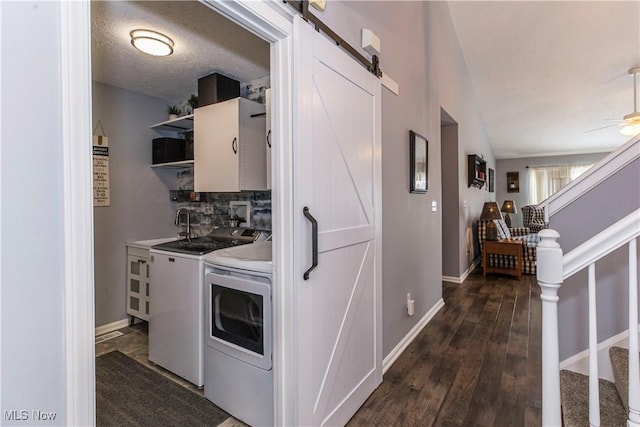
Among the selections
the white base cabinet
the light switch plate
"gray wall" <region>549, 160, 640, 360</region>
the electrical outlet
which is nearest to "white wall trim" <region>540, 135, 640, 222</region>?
"gray wall" <region>549, 160, 640, 360</region>

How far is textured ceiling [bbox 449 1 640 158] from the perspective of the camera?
11.9ft

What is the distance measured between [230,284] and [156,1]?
174cm

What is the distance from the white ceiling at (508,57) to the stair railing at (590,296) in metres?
2.25

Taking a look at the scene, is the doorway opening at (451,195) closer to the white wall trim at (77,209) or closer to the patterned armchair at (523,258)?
the patterned armchair at (523,258)

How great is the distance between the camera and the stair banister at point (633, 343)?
3.16 feet

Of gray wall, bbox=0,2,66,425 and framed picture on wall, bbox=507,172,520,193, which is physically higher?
framed picture on wall, bbox=507,172,520,193

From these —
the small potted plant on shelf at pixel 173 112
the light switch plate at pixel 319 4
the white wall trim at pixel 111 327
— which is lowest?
the white wall trim at pixel 111 327

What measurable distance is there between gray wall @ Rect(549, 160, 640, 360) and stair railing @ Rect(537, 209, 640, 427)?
862mm

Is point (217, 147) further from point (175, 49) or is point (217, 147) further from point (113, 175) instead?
point (113, 175)

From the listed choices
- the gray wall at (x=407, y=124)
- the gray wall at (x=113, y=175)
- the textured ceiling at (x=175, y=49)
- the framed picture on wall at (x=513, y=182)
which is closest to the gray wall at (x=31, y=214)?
the gray wall at (x=113, y=175)

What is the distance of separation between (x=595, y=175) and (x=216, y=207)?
3.03m

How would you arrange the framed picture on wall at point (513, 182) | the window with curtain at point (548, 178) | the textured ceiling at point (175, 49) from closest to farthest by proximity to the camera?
the textured ceiling at point (175, 49) < the window with curtain at point (548, 178) < the framed picture on wall at point (513, 182)

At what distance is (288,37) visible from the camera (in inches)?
53.4

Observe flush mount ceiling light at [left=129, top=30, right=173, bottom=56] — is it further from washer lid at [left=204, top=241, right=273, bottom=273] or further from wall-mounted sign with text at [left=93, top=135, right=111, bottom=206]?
washer lid at [left=204, top=241, right=273, bottom=273]
